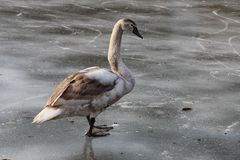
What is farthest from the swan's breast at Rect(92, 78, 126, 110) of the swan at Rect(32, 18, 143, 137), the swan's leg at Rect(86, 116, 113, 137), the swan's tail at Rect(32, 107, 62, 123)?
the swan's tail at Rect(32, 107, 62, 123)

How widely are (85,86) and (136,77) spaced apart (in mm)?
3832

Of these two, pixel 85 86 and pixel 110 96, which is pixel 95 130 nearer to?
pixel 110 96

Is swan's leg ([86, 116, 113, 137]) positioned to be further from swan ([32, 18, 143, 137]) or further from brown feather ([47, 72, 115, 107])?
brown feather ([47, 72, 115, 107])

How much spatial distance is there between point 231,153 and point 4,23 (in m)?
10.5

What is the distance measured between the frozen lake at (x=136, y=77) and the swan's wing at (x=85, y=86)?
64 centimetres

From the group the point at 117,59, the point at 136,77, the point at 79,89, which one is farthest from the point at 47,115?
the point at 136,77

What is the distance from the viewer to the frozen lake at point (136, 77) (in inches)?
307

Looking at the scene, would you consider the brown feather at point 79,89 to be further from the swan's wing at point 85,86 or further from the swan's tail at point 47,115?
the swan's tail at point 47,115

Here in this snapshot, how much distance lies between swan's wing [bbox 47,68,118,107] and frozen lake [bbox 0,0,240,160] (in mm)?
639

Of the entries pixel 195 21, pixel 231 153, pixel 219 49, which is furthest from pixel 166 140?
pixel 195 21

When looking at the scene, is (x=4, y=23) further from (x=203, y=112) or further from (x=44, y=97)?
(x=203, y=112)

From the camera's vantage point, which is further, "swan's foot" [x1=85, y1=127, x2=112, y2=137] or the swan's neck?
the swan's neck

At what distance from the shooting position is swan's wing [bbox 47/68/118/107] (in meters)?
7.75

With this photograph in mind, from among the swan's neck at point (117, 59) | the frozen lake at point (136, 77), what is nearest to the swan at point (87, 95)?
the swan's neck at point (117, 59)
